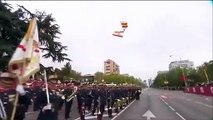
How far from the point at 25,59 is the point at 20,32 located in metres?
17.7

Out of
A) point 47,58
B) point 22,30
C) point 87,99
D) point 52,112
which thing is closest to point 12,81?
point 52,112

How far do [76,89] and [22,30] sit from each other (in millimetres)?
4577

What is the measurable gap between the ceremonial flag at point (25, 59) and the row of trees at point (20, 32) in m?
13.1

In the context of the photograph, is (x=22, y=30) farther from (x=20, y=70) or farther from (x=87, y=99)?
(x=20, y=70)

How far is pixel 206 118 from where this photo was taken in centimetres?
2403

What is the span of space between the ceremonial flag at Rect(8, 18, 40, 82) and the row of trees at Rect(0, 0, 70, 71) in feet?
42.9

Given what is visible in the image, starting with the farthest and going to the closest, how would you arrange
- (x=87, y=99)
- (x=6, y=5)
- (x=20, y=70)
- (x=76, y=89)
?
(x=87, y=99) < (x=6, y=5) < (x=76, y=89) < (x=20, y=70)

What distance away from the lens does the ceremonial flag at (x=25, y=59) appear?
A: 19.3ft

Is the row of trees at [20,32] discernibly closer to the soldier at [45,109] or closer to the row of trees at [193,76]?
the soldier at [45,109]

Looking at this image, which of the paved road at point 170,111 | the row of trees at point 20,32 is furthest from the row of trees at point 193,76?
the row of trees at point 20,32

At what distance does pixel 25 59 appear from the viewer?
5.93 m

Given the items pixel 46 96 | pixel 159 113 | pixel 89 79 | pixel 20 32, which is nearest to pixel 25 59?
pixel 46 96

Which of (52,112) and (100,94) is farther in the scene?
(100,94)

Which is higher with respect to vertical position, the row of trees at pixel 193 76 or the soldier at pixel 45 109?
the row of trees at pixel 193 76
